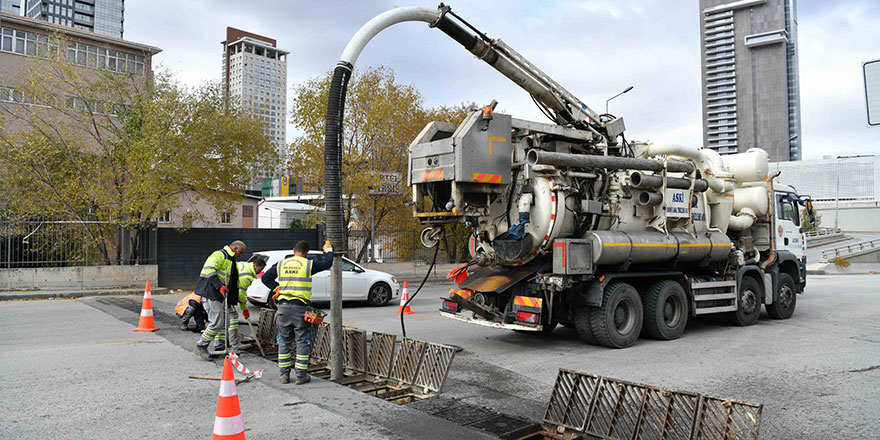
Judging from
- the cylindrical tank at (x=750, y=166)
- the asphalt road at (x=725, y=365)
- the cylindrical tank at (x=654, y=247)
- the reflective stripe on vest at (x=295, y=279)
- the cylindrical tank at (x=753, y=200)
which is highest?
the cylindrical tank at (x=750, y=166)

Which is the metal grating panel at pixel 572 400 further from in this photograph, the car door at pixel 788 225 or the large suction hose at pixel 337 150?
the car door at pixel 788 225

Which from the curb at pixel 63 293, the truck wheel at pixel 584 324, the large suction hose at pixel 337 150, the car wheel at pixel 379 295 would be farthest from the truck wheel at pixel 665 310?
the curb at pixel 63 293

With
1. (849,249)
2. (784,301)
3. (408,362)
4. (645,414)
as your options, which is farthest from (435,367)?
(849,249)

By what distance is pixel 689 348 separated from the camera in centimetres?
938

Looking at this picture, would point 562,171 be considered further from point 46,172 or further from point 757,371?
point 46,172

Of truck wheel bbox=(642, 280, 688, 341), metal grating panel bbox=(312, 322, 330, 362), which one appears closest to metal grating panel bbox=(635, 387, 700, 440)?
metal grating panel bbox=(312, 322, 330, 362)

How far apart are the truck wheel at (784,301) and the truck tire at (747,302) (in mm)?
789

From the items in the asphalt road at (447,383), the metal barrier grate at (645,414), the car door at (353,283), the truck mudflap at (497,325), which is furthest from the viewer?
the car door at (353,283)

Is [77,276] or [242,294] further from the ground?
[242,294]

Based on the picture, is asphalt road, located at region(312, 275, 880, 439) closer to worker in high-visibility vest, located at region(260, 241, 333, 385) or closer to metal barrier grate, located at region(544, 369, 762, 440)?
metal barrier grate, located at region(544, 369, 762, 440)

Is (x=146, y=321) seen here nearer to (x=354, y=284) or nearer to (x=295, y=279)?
(x=295, y=279)

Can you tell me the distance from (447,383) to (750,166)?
8619mm

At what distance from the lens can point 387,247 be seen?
81.6 feet

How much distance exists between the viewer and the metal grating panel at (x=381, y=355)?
23.6ft
